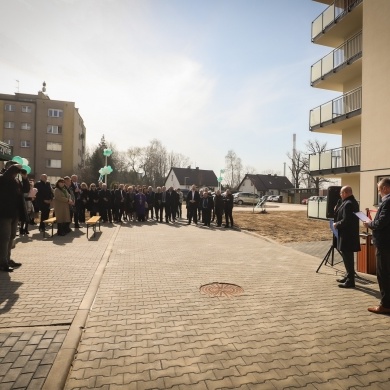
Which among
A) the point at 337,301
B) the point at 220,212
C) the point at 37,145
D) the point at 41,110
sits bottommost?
the point at 337,301

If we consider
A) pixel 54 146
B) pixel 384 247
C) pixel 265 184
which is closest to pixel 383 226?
pixel 384 247

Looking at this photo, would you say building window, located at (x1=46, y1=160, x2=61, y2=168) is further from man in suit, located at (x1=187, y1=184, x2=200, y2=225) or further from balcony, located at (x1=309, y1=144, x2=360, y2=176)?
balcony, located at (x1=309, y1=144, x2=360, y2=176)

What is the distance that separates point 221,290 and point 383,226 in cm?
277

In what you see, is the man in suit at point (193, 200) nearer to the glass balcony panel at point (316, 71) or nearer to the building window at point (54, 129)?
the glass balcony panel at point (316, 71)

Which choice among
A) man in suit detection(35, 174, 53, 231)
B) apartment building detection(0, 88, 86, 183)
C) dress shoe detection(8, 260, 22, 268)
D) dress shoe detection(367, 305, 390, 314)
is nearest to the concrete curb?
dress shoe detection(8, 260, 22, 268)

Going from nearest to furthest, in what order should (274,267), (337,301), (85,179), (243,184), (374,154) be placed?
(337,301) < (274,267) < (374,154) < (85,179) < (243,184)

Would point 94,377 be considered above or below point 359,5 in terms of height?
below

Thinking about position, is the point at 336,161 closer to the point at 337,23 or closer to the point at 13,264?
the point at 337,23

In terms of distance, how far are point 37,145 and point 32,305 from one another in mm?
53009

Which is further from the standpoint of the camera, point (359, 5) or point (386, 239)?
point (359, 5)

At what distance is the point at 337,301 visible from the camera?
4.93 meters

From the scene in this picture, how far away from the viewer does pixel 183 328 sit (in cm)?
376

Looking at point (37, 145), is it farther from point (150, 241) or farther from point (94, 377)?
point (94, 377)

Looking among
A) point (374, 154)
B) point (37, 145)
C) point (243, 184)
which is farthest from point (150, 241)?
point (243, 184)
